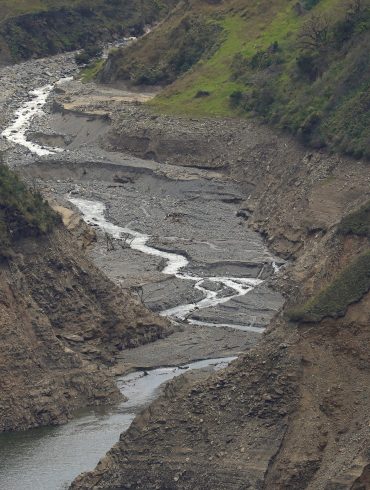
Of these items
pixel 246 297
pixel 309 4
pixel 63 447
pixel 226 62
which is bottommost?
pixel 246 297

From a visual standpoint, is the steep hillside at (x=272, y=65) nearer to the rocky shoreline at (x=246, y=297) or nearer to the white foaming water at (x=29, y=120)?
the rocky shoreline at (x=246, y=297)

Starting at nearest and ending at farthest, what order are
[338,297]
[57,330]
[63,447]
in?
[338,297]
[63,447]
[57,330]

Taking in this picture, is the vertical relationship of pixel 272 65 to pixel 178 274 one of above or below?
above

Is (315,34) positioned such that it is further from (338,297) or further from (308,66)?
(338,297)

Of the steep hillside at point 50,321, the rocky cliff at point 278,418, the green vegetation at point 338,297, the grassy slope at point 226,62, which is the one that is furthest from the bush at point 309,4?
the green vegetation at point 338,297

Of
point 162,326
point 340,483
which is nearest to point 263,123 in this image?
point 162,326

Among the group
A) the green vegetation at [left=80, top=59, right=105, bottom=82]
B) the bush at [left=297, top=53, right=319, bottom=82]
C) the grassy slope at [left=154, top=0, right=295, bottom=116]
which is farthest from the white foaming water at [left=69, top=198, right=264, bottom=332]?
the green vegetation at [left=80, top=59, right=105, bottom=82]

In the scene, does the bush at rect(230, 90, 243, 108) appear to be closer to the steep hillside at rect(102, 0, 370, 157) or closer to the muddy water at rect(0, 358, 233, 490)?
the steep hillside at rect(102, 0, 370, 157)

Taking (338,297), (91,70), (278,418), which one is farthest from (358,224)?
(91,70)
